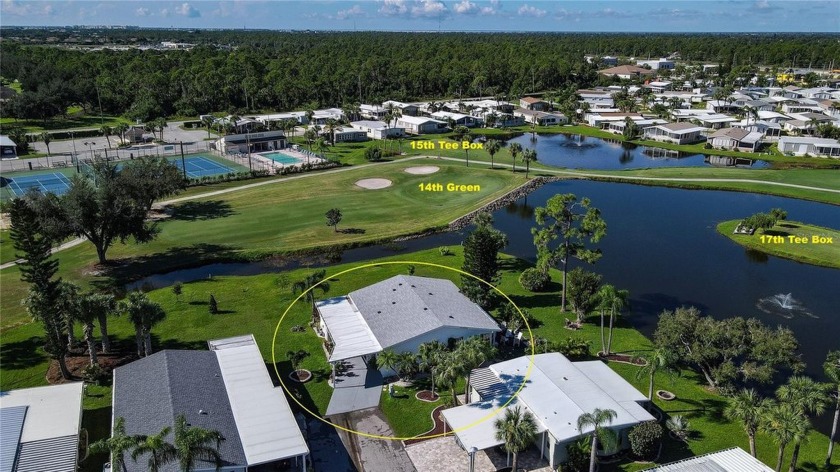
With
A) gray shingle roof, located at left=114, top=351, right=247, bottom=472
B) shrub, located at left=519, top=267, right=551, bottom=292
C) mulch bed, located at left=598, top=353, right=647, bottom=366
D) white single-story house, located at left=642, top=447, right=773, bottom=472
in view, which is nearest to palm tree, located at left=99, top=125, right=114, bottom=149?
gray shingle roof, located at left=114, top=351, right=247, bottom=472

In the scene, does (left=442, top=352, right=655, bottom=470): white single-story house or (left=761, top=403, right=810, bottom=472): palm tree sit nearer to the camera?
(left=761, top=403, right=810, bottom=472): palm tree

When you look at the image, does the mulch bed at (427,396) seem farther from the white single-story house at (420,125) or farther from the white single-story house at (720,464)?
the white single-story house at (420,125)

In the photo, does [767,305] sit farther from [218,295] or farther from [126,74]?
[126,74]

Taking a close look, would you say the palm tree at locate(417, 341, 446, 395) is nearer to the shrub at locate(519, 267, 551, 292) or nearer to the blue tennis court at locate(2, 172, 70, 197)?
the shrub at locate(519, 267, 551, 292)

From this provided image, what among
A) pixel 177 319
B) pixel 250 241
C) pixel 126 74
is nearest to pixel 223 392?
pixel 177 319

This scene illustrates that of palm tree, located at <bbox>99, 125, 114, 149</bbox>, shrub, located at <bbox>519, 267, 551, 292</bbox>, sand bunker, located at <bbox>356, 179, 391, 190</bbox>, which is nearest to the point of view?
shrub, located at <bbox>519, 267, 551, 292</bbox>

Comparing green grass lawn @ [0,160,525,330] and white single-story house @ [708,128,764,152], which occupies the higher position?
white single-story house @ [708,128,764,152]
